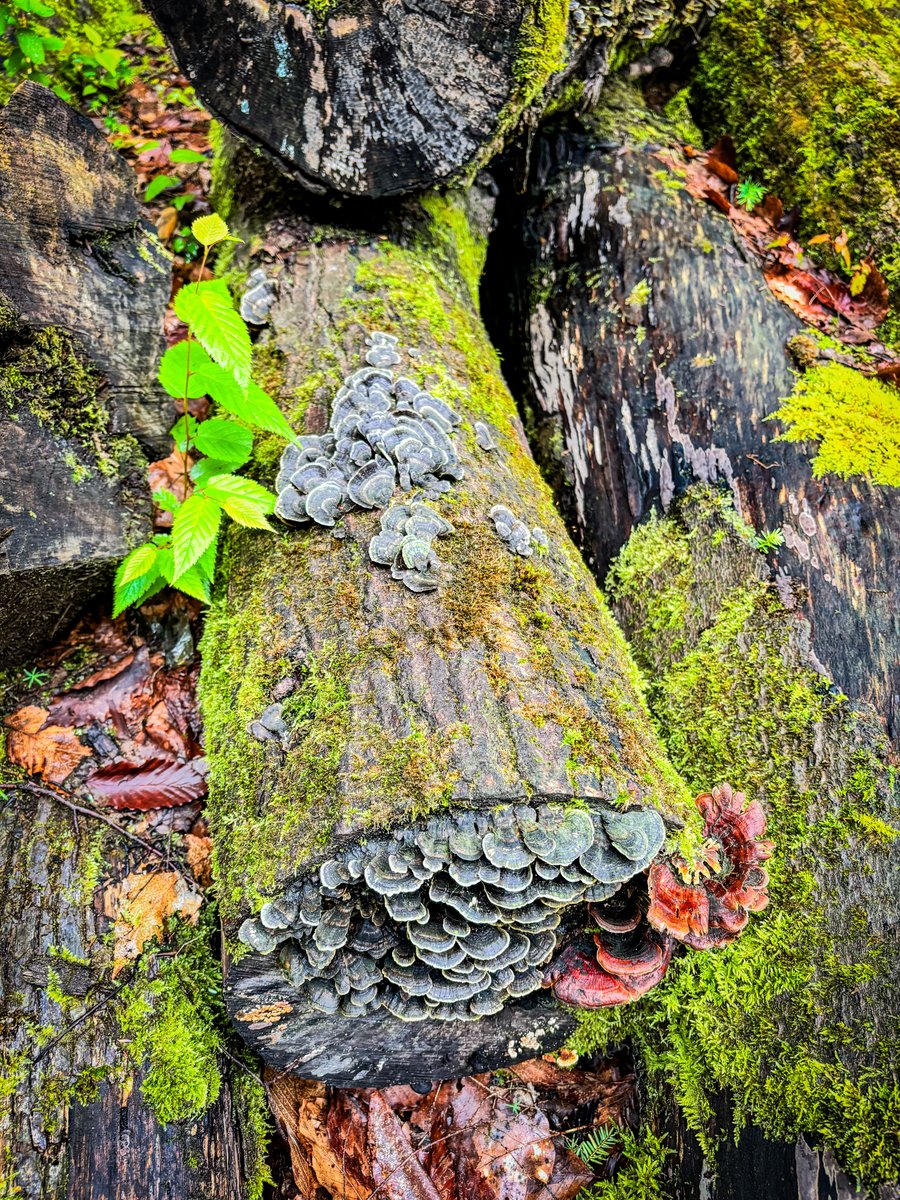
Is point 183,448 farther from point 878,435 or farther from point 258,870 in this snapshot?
point 878,435

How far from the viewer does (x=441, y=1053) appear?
287 centimetres

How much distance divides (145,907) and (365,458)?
1.98 meters

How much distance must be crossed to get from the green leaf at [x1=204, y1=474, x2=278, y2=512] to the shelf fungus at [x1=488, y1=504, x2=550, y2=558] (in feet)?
2.98

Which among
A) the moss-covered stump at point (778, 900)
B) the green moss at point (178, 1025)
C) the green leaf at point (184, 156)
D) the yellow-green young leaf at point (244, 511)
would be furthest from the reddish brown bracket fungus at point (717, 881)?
the green leaf at point (184, 156)

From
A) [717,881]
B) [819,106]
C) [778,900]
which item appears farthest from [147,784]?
[819,106]

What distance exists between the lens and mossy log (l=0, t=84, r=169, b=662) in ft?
9.78

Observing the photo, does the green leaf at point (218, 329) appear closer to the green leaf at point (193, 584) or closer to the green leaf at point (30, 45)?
the green leaf at point (193, 584)

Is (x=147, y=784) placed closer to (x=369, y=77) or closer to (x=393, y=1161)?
(x=393, y=1161)

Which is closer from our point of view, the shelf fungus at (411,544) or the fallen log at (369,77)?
the shelf fungus at (411,544)

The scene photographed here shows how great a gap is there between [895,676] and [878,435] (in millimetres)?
1291

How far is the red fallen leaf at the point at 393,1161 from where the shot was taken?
2963mm

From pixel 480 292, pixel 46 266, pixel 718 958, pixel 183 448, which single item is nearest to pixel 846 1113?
pixel 718 958

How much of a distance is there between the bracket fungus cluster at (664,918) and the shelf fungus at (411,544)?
1.33 m

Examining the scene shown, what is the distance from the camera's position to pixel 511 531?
9.90 feet
